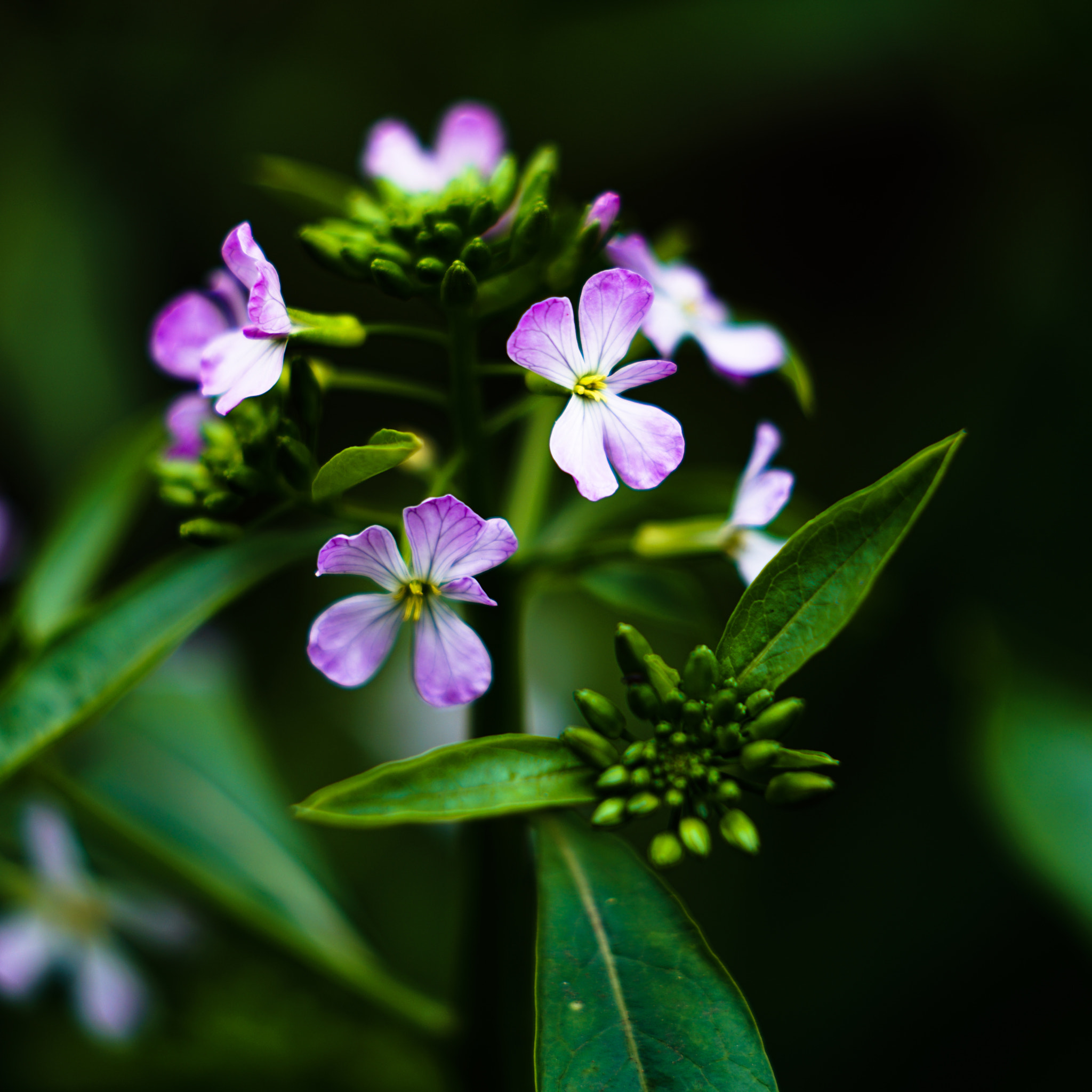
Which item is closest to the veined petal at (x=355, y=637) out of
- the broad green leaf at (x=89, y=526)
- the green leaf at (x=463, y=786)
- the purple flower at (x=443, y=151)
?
the green leaf at (x=463, y=786)

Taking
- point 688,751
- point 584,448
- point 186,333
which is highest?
point 186,333

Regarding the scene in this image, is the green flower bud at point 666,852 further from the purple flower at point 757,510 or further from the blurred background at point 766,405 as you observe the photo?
the blurred background at point 766,405

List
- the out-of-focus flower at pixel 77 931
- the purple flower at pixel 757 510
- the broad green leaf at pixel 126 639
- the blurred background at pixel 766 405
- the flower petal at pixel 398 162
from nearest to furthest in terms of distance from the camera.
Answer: the purple flower at pixel 757 510, the broad green leaf at pixel 126 639, the flower petal at pixel 398 162, the out-of-focus flower at pixel 77 931, the blurred background at pixel 766 405

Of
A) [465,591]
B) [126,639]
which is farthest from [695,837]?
[126,639]

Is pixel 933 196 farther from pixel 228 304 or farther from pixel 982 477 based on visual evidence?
pixel 228 304

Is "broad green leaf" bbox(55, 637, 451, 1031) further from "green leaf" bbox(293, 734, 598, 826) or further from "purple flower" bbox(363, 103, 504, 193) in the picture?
"purple flower" bbox(363, 103, 504, 193)

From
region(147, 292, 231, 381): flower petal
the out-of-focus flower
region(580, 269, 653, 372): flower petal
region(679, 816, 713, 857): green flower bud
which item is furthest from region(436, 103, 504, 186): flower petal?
the out-of-focus flower

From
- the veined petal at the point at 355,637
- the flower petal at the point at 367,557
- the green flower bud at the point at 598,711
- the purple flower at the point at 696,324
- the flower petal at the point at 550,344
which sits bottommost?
the green flower bud at the point at 598,711

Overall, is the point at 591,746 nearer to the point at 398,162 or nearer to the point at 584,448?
the point at 584,448
